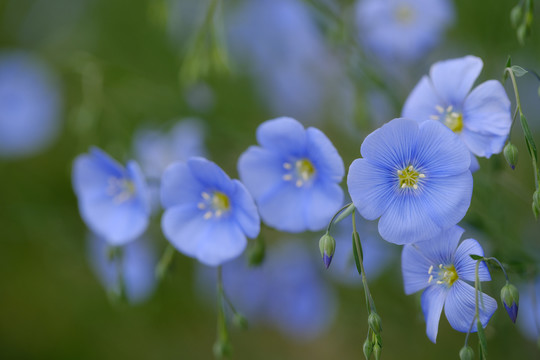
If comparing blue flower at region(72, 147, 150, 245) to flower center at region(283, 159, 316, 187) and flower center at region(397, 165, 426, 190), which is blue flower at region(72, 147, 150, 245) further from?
flower center at region(397, 165, 426, 190)

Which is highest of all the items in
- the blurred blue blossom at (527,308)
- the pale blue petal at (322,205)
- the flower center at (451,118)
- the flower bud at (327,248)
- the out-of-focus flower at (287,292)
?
the flower center at (451,118)

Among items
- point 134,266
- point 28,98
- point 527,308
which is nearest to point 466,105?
point 527,308

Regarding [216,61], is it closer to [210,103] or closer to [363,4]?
[210,103]

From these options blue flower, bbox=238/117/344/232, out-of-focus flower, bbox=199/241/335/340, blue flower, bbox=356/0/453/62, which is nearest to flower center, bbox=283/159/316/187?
blue flower, bbox=238/117/344/232

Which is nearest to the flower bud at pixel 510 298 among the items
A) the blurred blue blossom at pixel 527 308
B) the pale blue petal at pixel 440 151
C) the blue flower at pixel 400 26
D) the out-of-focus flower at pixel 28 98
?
the pale blue petal at pixel 440 151

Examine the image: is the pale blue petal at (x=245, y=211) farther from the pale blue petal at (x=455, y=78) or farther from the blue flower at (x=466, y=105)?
the pale blue petal at (x=455, y=78)

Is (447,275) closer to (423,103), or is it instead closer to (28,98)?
(423,103)

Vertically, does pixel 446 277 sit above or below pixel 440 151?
below
